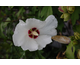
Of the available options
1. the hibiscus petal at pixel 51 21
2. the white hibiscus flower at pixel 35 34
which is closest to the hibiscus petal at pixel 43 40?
the white hibiscus flower at pixel 35 34

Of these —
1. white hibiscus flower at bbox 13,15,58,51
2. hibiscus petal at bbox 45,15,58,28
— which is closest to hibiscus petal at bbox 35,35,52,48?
white hibiscus flower at bbox 13,15,58,51

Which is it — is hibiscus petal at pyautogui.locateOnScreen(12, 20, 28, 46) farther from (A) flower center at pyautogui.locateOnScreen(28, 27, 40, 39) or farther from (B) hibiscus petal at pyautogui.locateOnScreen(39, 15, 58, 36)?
(B) hibiscus petal at pyautogui.locateOnScreen(39, 15, 58, 36)

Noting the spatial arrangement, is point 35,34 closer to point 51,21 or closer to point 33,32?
point 33,32

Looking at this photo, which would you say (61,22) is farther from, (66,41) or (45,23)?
(45,23)

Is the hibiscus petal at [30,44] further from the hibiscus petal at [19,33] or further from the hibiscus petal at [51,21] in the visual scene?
the hibiscus petal at [51,21]

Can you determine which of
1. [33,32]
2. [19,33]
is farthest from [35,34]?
[19,33]

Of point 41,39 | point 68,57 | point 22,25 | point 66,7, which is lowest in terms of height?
point 68,57

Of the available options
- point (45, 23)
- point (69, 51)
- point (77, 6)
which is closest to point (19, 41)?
point (45, 23)
